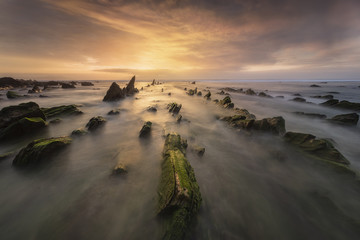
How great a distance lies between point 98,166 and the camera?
4770mm

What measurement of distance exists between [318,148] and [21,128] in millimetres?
14739

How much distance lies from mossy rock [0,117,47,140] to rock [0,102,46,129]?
0.85m

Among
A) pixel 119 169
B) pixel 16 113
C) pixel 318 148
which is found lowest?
pixel 119 169

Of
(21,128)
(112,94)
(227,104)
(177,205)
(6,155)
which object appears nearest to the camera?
(177,205)

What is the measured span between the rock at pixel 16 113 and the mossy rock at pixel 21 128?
85 centimetres

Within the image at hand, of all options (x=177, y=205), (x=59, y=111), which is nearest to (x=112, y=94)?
(x=59, y=111)

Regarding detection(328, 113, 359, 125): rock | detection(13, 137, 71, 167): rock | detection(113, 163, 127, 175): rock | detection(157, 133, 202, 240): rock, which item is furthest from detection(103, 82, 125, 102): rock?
detection(328, 113, 359, 125): rock

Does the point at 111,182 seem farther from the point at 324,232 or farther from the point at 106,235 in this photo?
the point at 324,232

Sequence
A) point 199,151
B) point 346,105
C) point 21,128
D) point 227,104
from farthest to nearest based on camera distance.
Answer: point 346,105
point 227,104
point 21,128
point 199,151

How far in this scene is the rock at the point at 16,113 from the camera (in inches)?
272

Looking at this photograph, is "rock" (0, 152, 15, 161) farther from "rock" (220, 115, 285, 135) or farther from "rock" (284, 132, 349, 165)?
"rock" (284, 132, 349, 165)

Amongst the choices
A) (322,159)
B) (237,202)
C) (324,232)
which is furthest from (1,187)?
(322,159)

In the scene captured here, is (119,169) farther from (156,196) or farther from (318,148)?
(318,148)

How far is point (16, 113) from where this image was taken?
7.33m
